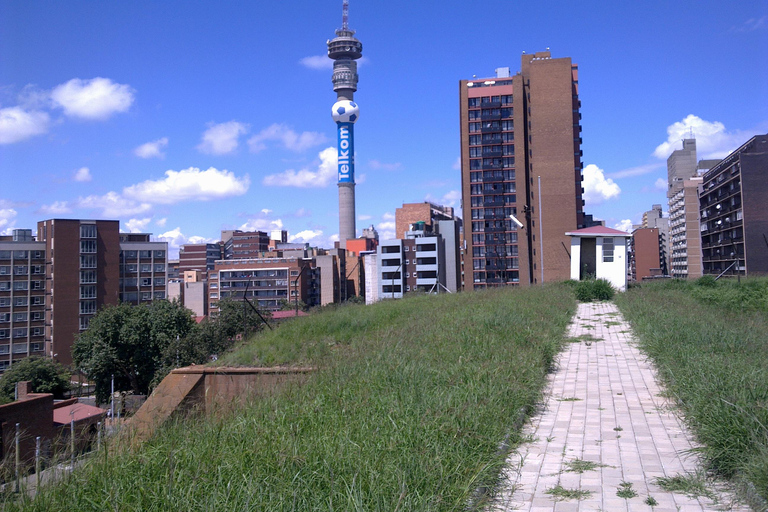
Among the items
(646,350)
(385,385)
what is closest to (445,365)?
(385,385)

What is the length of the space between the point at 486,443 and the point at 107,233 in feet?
244

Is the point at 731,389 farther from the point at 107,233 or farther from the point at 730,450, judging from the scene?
the point at 107,233

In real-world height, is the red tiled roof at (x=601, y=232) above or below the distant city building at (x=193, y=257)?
below

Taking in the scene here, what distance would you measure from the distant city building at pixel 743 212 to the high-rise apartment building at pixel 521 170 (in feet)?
52.5

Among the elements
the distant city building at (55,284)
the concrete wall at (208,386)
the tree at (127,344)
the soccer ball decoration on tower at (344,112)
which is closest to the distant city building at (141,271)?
the distant city building at (55,284)

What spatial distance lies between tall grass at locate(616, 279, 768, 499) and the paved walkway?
0.28m

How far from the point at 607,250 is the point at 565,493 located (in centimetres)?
2280

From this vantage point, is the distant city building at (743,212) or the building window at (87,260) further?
the building window at (87,260)

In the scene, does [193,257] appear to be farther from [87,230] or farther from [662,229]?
[662,229]

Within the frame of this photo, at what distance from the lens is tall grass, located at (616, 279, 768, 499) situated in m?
4.54

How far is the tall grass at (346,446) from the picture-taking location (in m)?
3.54

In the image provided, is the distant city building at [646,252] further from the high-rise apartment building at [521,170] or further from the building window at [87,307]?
the building window at [87,307]

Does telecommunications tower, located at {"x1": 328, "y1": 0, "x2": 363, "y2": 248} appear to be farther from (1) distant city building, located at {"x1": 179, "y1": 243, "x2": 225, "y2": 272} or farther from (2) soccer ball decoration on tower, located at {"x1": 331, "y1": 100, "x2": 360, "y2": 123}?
(1) distant city building, located at {"x1": 179, "y1": 243, "x2": 225, "y2": 272}

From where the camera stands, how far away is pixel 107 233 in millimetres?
70188
